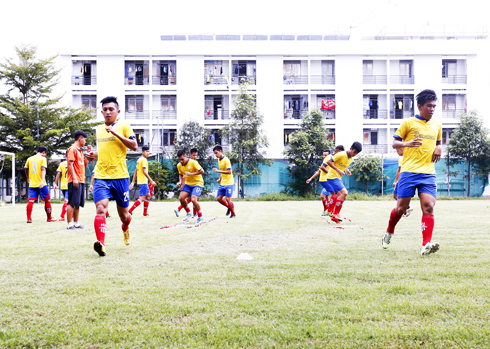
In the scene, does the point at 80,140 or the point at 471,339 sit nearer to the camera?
the point at 471,339

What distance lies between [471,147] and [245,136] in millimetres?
17262

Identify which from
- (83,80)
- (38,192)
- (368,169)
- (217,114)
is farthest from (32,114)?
(368,169)

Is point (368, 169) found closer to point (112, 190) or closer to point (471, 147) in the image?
point (471, 147)

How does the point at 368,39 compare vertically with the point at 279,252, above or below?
above

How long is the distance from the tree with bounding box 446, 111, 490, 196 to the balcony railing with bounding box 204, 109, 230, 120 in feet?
60.3

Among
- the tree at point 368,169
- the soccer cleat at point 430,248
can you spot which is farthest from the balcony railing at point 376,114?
the soccer cleat at point 430,248

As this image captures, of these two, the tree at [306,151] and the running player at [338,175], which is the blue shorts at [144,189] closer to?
the running player at [338,175]

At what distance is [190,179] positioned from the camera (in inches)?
404

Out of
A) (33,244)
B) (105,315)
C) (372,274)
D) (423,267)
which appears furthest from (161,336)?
(33,244)

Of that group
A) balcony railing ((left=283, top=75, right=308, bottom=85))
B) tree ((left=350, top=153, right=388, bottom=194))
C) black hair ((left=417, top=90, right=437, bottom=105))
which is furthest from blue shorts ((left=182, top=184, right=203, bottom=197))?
balcony railing ((left=283, top=75, right=308, bottom=85))

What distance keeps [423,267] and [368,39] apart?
38.6 m

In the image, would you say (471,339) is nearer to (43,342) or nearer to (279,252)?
(43,342)

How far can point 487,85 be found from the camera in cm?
3606

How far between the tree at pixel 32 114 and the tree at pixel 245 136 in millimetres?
11019
